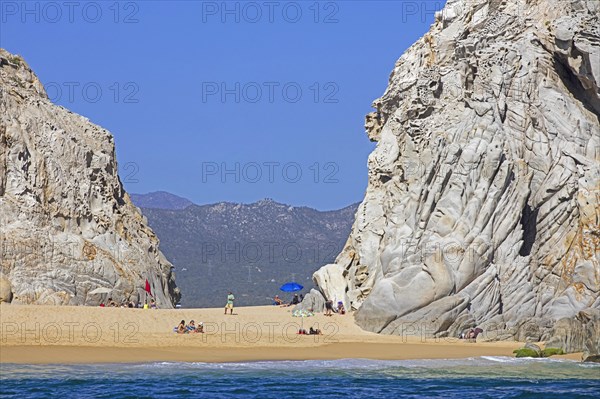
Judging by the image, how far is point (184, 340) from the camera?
130 ft

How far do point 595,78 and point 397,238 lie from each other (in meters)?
10.1

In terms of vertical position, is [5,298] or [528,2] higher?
[528,2]

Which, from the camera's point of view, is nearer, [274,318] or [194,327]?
[194,327]

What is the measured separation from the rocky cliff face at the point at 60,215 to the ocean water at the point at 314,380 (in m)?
15.3

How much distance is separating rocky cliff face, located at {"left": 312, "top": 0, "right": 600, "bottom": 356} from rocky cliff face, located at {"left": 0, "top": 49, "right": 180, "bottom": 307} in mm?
9852

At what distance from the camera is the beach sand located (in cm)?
3612

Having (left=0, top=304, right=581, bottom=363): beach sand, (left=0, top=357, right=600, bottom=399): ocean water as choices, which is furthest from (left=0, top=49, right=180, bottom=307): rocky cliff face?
(left=0, top=357, right=600, bottom=399): ocean water

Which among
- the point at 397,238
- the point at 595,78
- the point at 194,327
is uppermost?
the point at 595,78

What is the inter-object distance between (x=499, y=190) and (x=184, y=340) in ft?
42.9

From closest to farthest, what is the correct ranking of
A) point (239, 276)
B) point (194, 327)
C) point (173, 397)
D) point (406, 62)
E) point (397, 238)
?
point (173, 397)
point (194, 327)
point (397, 238)
point (406, 62)
point (239, 276)

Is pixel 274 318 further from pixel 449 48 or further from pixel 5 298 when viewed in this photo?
pixel 449 48

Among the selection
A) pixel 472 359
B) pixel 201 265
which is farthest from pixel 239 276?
pixel 472 359

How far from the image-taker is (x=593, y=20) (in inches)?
1845

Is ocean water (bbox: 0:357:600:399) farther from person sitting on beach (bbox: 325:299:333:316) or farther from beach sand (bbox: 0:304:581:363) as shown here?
person sitting on beach (bbox: 325:299:333:316)
